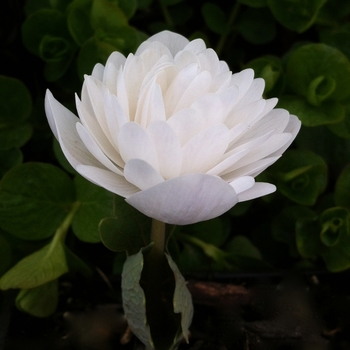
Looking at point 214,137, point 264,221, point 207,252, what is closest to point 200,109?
Result: point 214,137

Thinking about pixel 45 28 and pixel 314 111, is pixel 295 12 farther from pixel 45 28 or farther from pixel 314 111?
pixel 45 28

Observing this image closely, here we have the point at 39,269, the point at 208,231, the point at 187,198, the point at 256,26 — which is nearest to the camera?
the point at 187,198

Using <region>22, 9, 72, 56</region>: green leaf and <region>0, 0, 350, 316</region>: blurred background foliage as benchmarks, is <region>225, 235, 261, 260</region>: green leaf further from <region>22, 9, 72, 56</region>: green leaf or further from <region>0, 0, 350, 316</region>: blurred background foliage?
<region>22, 9, 72, 56</region>: green leaf

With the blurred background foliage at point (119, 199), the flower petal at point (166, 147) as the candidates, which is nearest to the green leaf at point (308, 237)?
the blurred background foliage at point (119, 199)

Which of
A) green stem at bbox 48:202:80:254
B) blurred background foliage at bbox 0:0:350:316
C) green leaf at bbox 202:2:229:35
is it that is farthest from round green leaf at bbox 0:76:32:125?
green leaf at bbox 202:2:229:35

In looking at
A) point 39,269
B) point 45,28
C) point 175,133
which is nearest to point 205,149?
point 175,133

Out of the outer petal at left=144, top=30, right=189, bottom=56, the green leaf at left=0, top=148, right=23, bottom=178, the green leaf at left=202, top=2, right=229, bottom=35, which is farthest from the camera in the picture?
the green leaf at left=202, top=2, right=229, bottom=35

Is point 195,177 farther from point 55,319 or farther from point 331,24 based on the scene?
point 331,24
